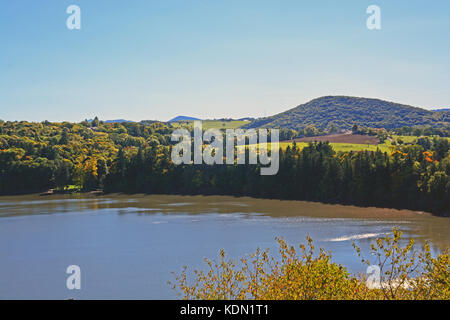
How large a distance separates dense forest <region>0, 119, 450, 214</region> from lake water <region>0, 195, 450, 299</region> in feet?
13.9

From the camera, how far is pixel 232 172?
90688mm

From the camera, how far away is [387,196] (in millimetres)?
70312

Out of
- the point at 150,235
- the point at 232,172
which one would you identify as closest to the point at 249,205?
the point at 232,172

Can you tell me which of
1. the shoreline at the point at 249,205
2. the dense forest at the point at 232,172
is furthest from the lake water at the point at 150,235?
the dense forest at the point at 232,172

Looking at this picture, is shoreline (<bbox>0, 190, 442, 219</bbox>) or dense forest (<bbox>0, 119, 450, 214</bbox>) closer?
shoreline (<bbox>0, 190, 442, 219</bbox>)

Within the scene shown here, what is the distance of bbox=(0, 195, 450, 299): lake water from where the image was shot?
33.7 m

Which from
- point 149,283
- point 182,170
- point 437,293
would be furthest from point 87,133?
point 437,293

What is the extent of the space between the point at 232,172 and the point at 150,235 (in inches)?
1604

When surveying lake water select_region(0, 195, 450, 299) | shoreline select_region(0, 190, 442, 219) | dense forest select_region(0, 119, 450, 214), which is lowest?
lake water select_region(0, 195, 450, 299)

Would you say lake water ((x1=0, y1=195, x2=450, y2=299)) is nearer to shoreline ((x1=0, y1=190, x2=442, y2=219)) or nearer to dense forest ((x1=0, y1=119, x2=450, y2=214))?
shoreline ((x1=0, y1=190, x2=442, y2=219))

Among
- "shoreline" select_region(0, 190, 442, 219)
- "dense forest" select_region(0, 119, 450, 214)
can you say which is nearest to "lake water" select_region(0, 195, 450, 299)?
"shoreline" select_region(0, 190, 442, 219)

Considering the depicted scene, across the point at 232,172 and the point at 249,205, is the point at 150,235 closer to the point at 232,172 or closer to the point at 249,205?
the point at 249,205
